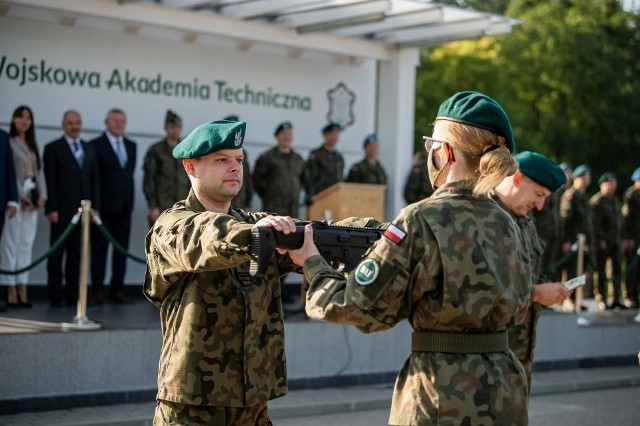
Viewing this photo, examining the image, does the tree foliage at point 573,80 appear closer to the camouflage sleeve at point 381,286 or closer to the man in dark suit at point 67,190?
the man in dark suit at point 67,190

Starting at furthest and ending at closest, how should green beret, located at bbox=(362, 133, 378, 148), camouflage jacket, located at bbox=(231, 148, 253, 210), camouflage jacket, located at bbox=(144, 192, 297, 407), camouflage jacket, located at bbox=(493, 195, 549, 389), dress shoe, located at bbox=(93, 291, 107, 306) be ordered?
green beret, located at bbox=(362, 133, 378, 148)
camouflage jacket, located at bbox=(231, 148, 253, 210)
dress shoe, located at bbox=(93, 291, 107, 306)
camouflage jacket, located at bbox=(493, 195, 549, 389)
camouflage jacket, located at bbox=(144, 192, 297, 407)

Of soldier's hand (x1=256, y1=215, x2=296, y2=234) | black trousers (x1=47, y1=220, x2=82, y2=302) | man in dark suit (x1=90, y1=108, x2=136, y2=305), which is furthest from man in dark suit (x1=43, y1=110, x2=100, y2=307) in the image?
Result: soldier's hand (x1=256, y1=215, x2=296, y2=234)

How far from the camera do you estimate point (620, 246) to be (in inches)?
769

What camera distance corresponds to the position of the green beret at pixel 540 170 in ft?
24.3

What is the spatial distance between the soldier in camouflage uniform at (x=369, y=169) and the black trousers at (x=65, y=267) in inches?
184

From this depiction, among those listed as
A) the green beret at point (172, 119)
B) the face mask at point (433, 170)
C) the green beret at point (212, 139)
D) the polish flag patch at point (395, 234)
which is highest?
the green beret at point (172, 119)

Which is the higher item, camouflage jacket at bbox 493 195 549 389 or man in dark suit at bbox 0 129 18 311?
man in dark suit at bbox 0 129 18 311

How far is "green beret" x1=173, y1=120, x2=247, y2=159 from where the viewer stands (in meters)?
5.44

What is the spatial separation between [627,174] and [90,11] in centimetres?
3985

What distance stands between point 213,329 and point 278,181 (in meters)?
9.58

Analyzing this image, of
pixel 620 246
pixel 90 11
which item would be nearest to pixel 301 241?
pixel 90 11

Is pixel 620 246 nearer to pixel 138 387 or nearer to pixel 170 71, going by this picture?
pixel 170 71

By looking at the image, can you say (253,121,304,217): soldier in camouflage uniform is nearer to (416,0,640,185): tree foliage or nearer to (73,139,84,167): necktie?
(73,139,84,167): necktie

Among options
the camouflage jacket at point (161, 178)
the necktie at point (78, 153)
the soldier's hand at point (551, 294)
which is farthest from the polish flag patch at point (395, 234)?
the camouflage jacket at point (161, 178)
